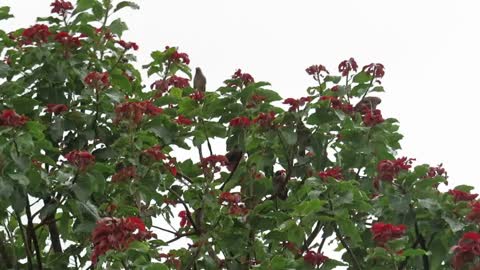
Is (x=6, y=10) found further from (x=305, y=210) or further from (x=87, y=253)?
(x=305, y=210)

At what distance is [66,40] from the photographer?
5.17m

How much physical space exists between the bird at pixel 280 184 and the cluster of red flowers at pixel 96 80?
115 centimetres

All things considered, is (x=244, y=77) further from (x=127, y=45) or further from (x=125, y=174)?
(x=125, y=174)

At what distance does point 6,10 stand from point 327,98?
73.9 inches

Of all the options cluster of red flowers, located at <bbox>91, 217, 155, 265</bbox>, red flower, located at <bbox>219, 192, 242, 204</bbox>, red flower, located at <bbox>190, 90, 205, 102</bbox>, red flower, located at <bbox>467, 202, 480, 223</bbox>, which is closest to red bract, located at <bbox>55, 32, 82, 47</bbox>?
red flower, located at <bbox>190, 90, 205, 102</bbox>

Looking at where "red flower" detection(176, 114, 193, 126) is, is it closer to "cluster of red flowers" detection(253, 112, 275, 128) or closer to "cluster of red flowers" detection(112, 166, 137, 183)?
"cluster of red flowers" detection(253, 112, 275, 128)

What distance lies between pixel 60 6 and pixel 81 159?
1.50 m

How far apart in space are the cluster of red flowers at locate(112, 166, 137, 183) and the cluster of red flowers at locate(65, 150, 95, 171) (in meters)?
0.29

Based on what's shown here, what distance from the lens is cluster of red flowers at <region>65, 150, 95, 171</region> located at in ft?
13.9

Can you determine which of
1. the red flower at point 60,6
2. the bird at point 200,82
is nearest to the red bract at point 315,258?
the bird at point 200,82

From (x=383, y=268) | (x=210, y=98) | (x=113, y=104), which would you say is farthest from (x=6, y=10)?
(x=383, y=268)

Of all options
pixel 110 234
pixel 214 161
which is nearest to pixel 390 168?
pixel 214 161

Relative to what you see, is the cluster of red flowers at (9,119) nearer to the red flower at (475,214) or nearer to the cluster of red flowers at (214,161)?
the cluster of red flowers at (214,161)

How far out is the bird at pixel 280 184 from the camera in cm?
540
